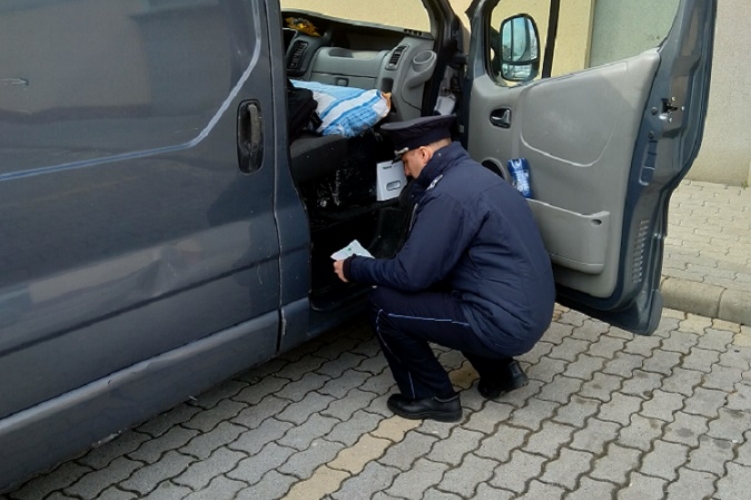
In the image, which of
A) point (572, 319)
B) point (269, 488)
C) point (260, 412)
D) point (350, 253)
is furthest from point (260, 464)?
point (572, 319)

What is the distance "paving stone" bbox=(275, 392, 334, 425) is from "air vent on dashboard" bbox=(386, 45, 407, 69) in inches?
57.0

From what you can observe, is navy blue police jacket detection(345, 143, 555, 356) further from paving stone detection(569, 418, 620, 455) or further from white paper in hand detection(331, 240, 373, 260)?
paving stone detection(569, 418, 620, 455)

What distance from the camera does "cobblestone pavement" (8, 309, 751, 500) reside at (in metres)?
2.75

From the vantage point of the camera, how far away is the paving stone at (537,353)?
12.1 ft

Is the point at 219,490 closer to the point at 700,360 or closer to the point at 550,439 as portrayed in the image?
the point at 550,439

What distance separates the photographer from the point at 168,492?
2727 mm

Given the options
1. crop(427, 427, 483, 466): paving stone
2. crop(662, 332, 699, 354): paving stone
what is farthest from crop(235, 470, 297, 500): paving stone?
crop(662, 332, 699, 354): paving stone

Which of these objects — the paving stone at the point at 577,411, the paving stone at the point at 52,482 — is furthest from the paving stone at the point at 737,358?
the paving stone at the point at 52,482

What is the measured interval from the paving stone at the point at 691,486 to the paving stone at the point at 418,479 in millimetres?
757

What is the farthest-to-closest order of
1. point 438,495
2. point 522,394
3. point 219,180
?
point 522,394
point 438,495
point 219,180

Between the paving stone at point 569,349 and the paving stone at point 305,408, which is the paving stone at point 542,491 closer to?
the paving stone at point 305,408

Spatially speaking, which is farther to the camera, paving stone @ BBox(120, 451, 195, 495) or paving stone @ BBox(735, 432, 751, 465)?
paving stone @ BBox(735, 432, 751, 465)

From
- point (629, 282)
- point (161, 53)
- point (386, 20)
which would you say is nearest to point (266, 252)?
point (161, 53)

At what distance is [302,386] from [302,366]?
0.19 metres
